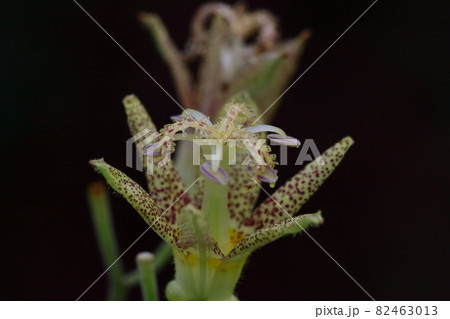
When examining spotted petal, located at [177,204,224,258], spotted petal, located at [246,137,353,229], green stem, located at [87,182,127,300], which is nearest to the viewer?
spotted petal, located at [177,204,224,258]

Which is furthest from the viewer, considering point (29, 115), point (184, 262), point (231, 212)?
point (29, 115)


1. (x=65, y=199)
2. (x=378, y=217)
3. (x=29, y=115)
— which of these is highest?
(x=29, y=115)

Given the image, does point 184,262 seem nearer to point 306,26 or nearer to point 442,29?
point 442,29

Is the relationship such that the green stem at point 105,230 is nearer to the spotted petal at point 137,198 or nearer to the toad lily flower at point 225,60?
the spotted petal at point 137,198

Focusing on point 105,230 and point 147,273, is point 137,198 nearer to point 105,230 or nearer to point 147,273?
point 147,273

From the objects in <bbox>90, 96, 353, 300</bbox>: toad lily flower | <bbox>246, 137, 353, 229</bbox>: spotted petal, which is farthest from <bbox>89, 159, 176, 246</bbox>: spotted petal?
<bbox>246, 137, 353, 229</bbox>: spotted petal

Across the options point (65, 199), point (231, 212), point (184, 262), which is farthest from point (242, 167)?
point (65, 199)

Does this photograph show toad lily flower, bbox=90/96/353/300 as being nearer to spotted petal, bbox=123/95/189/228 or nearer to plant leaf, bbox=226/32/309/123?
spotted petal, bbox=123/95/189/228
